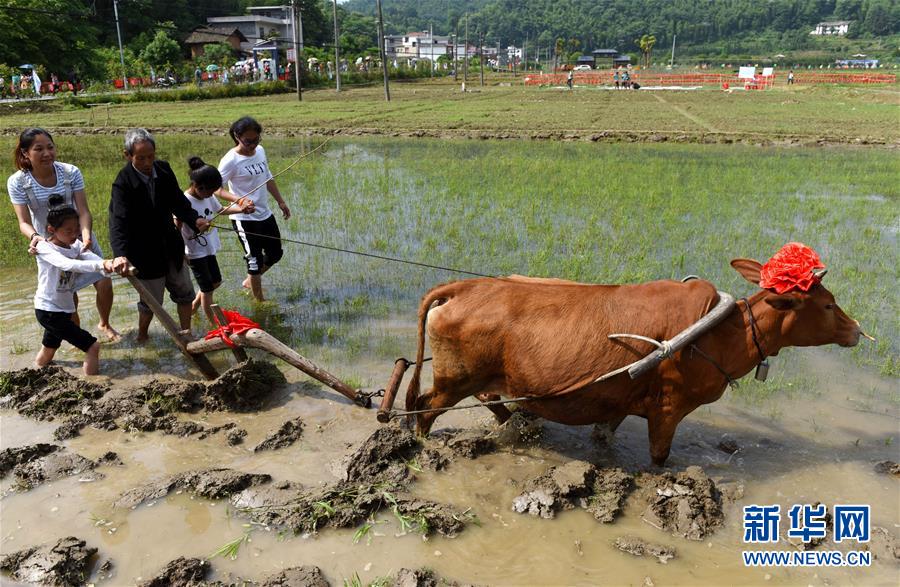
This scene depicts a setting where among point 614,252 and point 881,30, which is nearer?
point 614,252

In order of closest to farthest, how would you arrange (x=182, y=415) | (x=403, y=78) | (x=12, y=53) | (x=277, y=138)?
(x=182, y=415) < (x=277, y=138) < (x=12, y=53) < (x=403, y=78)

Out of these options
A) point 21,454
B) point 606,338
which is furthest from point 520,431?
point 21,454

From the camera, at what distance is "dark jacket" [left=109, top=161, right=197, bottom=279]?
16.4 feet

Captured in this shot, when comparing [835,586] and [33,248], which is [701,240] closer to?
[835,586]

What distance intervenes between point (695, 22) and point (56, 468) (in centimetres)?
17575

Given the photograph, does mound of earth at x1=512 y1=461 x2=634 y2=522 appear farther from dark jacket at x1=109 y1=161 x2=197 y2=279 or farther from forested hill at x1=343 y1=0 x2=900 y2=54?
forested hill at x1=343 y1=0 x2=900 y2=54

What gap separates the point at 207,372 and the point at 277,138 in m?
16.9

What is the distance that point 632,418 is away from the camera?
473 cm

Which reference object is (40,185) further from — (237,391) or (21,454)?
(237,391)

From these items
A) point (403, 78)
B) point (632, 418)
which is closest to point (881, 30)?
point (403, 78)

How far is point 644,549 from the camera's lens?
3.27m

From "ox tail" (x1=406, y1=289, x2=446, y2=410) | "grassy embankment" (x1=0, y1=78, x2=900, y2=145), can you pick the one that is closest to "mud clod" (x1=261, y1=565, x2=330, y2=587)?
"ox tail" (x1=406, y1=289, x2=446, y2=410)

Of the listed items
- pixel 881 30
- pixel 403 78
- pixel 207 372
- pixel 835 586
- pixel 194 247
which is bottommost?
pixel 835 586

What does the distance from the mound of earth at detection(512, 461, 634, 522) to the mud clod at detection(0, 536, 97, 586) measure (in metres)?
2.21
